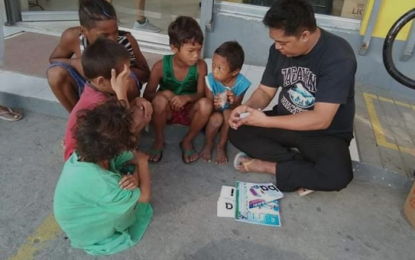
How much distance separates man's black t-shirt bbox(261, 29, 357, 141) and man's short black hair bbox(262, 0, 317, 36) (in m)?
0.23

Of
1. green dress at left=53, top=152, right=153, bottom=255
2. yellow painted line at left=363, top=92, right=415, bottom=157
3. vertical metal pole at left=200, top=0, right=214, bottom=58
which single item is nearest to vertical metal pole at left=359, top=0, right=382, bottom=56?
yellow painted line at left=363, top=92, right=415, bottom=157

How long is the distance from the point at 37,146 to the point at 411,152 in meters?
2.75

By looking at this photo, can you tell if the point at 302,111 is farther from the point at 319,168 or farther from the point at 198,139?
the point at 198,139

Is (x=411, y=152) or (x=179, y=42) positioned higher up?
(x=179, y=42)

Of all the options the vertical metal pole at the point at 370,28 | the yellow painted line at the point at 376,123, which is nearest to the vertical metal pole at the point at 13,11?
the vertical metal pole at the point at 370,28

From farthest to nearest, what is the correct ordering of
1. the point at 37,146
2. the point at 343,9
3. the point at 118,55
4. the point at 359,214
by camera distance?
the point at 343,9
the point at 37,146
the point at 359,214
the point at 118,55

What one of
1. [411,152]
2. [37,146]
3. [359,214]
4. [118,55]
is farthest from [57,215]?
[411,152]

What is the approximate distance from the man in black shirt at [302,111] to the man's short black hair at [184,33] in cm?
52

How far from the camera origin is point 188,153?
2.56 meters

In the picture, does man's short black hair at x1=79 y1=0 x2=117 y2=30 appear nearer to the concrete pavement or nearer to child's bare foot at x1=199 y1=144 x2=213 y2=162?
the concrete pavement

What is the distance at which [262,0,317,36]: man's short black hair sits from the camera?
1886 mm

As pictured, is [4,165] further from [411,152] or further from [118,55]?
[411,152]

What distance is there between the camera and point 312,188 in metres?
2.25

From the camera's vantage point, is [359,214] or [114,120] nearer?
[114,120]
